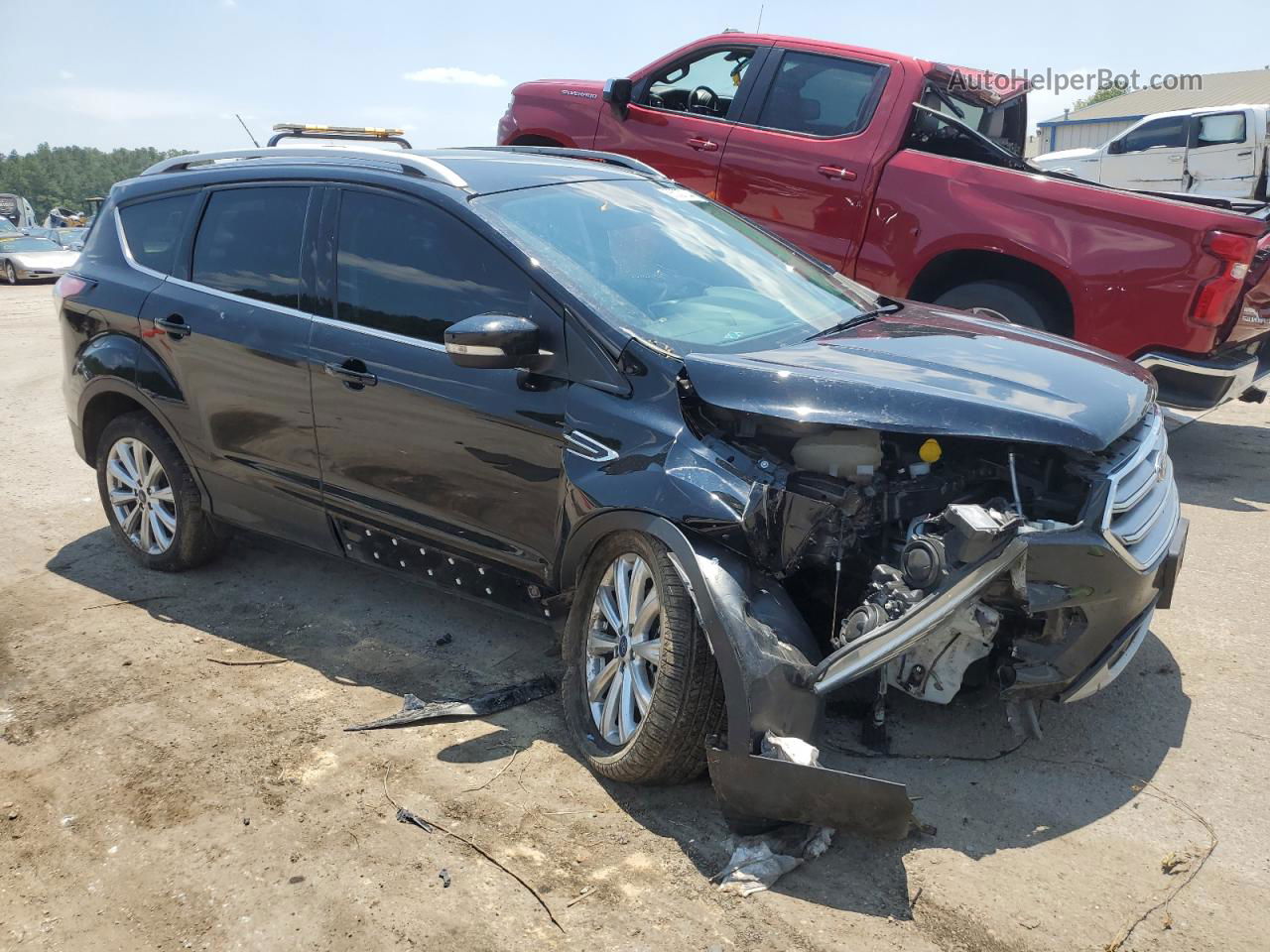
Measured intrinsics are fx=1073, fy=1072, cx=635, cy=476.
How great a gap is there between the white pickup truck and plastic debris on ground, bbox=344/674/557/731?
1369cm

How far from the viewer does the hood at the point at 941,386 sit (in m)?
2.91

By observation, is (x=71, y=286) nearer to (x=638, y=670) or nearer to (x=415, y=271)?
(x=415, y=271)

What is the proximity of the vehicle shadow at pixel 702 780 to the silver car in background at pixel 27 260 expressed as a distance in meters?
20.1

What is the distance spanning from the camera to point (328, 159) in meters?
4.43

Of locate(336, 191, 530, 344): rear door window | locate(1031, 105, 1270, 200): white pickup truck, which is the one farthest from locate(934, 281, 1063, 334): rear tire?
locate(1031, 105, 1270, 200): white pickup truck

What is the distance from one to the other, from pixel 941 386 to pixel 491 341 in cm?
138

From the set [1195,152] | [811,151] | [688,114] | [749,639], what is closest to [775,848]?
[749,639]

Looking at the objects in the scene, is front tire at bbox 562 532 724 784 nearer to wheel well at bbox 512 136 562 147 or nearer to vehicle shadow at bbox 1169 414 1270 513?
vehicle shadow at bbox 1169 414 1270 513

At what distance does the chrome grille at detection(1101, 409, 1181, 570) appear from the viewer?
2.97 metres

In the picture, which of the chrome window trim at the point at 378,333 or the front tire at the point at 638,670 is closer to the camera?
the front tire at the point at 638,670

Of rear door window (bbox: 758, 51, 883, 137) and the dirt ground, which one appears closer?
the dirt ground

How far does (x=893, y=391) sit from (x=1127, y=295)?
3.68m

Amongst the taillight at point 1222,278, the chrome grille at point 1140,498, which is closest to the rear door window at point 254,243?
the chrome grille at point 1140,498

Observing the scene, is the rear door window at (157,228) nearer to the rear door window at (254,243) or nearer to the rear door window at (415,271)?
the rear door window at (254,243)
